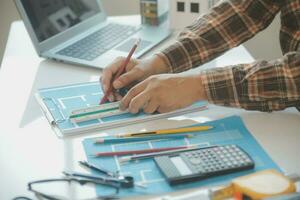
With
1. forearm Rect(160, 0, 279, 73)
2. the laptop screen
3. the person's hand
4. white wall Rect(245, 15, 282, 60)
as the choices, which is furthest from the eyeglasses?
white wall Rect(245, 15, 282, 60)

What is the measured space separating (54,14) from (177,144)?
626mm

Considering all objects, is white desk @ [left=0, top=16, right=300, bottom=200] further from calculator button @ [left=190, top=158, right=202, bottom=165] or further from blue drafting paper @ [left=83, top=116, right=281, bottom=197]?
calculator button @ [left=190, top=158, right=202, bottom=165]

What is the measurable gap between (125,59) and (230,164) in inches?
16.4

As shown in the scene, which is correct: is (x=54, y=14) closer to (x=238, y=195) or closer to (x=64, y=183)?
(x=64, y=183)

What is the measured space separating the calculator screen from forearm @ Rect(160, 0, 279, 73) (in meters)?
0.38

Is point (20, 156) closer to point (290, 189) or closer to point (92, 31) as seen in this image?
point (290, 189)

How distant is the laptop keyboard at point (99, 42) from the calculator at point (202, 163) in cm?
52

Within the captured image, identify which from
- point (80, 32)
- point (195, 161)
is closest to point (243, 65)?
point (195, 161)

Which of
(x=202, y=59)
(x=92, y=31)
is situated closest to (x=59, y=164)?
(x=202, y=59)

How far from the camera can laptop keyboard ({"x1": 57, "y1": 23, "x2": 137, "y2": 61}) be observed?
1221 mm

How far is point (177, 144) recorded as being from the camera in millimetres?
830

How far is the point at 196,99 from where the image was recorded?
94cm

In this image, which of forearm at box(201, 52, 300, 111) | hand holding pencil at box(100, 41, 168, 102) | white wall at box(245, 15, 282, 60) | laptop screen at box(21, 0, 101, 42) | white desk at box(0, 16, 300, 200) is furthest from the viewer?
white wall at box(245, 15, 282, 60)

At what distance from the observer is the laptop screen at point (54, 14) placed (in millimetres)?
1208
